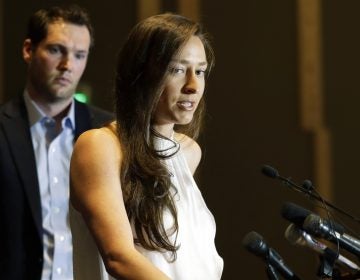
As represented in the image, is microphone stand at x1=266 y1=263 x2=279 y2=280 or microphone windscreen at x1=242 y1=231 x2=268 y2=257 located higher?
microphone windscreen at x1=242 y1=231 x2=268 y2=257

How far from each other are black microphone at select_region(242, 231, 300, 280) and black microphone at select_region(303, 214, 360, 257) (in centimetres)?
11

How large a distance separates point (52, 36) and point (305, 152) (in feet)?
5.92

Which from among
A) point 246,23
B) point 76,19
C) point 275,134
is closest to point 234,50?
point 246,23

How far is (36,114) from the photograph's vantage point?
276 cm

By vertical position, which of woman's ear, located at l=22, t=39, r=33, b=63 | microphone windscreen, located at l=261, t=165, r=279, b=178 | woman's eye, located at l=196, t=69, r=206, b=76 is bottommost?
woman's ear, located at l=22, t=39, r=33, b=63

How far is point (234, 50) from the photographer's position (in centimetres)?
445

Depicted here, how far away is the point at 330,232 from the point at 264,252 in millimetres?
164

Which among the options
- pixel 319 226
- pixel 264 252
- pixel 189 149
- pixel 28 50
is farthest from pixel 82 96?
pixel 319 226

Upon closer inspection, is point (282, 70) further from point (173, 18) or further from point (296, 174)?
point (173, 18)

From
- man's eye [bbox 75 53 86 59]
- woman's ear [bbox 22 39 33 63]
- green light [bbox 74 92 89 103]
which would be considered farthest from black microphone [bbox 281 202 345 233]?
green light [bbox 74 92 89 103]

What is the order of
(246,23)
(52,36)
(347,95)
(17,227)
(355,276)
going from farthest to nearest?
(246,23)
(347,95)
(52,36)
(17,227)
(355,276)

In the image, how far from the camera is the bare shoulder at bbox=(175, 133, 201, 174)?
200 cm

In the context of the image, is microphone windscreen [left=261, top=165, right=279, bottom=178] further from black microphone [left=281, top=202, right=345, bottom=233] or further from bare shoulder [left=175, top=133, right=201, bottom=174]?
bare shoulder [left=175, top=133, right=201, bottom=174]

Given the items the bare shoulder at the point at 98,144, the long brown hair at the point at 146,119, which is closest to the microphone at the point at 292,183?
the long brown hair at the point at 146,119
